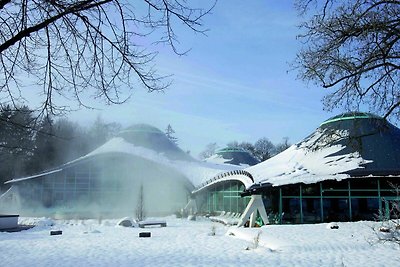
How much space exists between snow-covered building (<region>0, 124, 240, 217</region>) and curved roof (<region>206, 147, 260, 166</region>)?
8354 mm

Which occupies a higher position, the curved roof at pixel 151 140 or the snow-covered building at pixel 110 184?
the curved roof at pixel 151 140

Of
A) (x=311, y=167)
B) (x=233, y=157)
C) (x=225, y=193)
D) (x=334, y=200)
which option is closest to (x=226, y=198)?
(x=225, y=193)

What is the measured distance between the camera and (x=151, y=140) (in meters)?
51.3

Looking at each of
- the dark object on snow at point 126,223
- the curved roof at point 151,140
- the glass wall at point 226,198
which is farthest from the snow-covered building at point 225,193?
the curved roof at point 151,140

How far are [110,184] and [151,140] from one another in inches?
368

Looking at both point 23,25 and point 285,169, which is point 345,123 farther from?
point 23,25

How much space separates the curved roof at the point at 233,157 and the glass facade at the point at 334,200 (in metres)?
30.1

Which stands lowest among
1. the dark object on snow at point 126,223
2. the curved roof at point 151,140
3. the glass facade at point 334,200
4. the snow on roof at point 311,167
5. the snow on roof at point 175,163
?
the dark object on snow at point 126,223

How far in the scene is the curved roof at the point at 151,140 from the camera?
4984 cm

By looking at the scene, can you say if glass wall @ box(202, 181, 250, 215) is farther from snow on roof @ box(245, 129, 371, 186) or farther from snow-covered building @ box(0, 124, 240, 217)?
snow-covered building @ box(0, 124, 240, 217)

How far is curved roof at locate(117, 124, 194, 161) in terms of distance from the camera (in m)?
49.8

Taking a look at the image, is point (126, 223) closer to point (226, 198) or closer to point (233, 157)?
point (226, 198)

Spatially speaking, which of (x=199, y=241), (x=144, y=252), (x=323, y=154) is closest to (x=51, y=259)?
(x=144, y=252)

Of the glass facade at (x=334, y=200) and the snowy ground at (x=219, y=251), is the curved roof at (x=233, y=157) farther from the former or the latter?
the snowy ground at (x=219, y=251)
